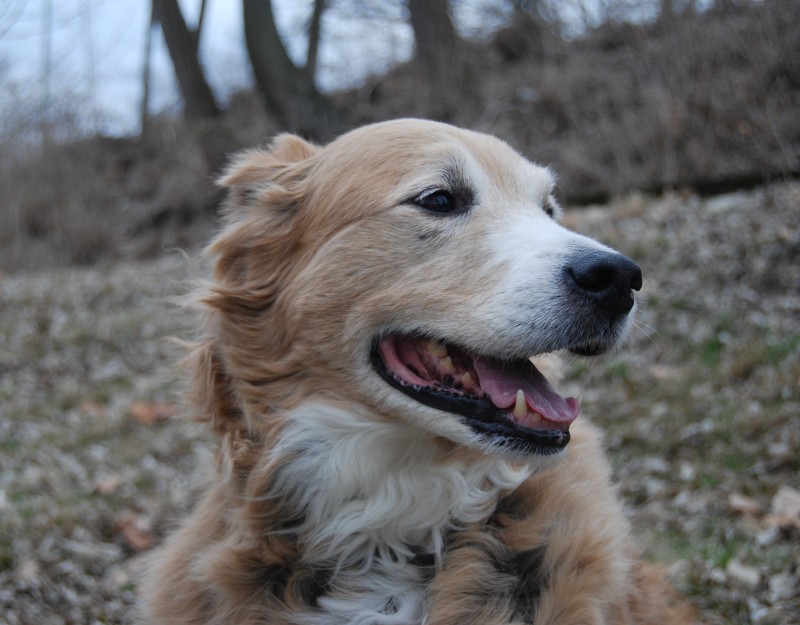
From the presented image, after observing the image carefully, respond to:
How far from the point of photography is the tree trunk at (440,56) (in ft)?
45.0

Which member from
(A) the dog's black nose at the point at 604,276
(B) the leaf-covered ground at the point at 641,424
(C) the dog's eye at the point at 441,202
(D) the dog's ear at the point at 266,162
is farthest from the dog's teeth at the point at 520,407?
(D) the dog's ear at the point at 266,162

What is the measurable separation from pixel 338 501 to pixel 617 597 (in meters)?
0.96

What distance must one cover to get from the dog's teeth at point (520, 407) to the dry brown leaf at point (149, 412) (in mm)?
5082

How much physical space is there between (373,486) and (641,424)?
3.53 m

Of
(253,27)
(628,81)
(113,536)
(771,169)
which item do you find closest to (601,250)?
(113,536)

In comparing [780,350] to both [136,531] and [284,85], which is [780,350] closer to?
[136,531]

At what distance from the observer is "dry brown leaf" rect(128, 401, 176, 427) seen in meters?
7.20

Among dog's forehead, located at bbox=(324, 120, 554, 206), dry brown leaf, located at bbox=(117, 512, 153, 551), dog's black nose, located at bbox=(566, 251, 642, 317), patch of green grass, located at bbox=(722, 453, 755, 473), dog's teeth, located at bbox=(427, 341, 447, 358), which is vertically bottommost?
patch of green grass, located at bbox=(722, 453, 755, 473)

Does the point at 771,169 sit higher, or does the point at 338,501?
the point at 338,501

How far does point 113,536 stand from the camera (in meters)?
5.08

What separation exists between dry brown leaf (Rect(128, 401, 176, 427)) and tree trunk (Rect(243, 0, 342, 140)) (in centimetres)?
759

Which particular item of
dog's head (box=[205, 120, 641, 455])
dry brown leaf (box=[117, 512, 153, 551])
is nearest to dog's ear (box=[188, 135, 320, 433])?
dog's head (box=[205, 120, 641, 455])

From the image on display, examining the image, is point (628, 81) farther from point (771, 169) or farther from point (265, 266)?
point (265, 266)

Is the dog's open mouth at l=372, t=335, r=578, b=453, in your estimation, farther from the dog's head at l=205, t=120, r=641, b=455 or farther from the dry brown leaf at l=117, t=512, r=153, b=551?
the dry brown leaf at l=117, t=512, r=153, b=551
